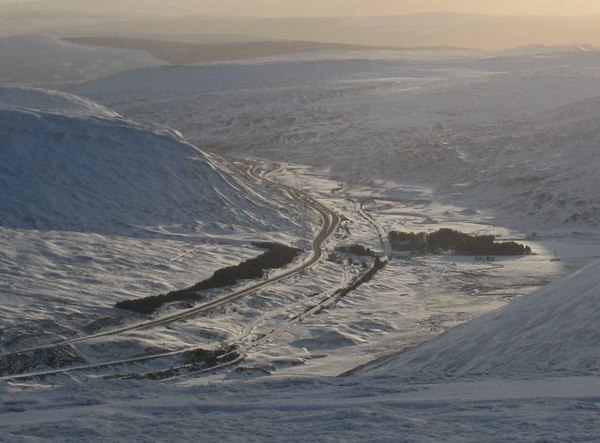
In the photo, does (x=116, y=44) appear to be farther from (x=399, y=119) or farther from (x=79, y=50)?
(x=399, y=119)

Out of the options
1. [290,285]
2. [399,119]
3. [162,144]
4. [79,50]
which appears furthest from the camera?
[79,50]

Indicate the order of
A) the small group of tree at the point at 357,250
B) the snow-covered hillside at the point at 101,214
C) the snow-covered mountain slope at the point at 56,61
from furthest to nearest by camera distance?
the snow-covered mountain slope at the point at 56,61 < the small group of tree at the point at 357,250 < the snow-covered hillside at the point at 101,214

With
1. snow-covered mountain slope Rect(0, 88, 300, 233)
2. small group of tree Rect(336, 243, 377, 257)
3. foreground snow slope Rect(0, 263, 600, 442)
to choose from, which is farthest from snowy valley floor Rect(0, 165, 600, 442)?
snow-covered mountain slope Rect(0, 88, 300, 233)

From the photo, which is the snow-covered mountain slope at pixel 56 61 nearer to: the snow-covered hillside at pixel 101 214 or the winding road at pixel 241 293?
the snow-covered hillside at pixel 101 214

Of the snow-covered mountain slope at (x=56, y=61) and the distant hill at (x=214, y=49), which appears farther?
the distant hill at (x=214, y=49)

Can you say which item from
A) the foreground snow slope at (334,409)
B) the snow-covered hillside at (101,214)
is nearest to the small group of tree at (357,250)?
the snow-covered hillside at (101,214)

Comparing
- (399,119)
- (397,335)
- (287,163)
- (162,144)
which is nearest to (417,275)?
(397,335)

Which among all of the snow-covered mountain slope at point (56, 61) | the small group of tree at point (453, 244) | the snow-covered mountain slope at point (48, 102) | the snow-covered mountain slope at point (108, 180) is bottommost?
the small group of tree at point (453, 244)
